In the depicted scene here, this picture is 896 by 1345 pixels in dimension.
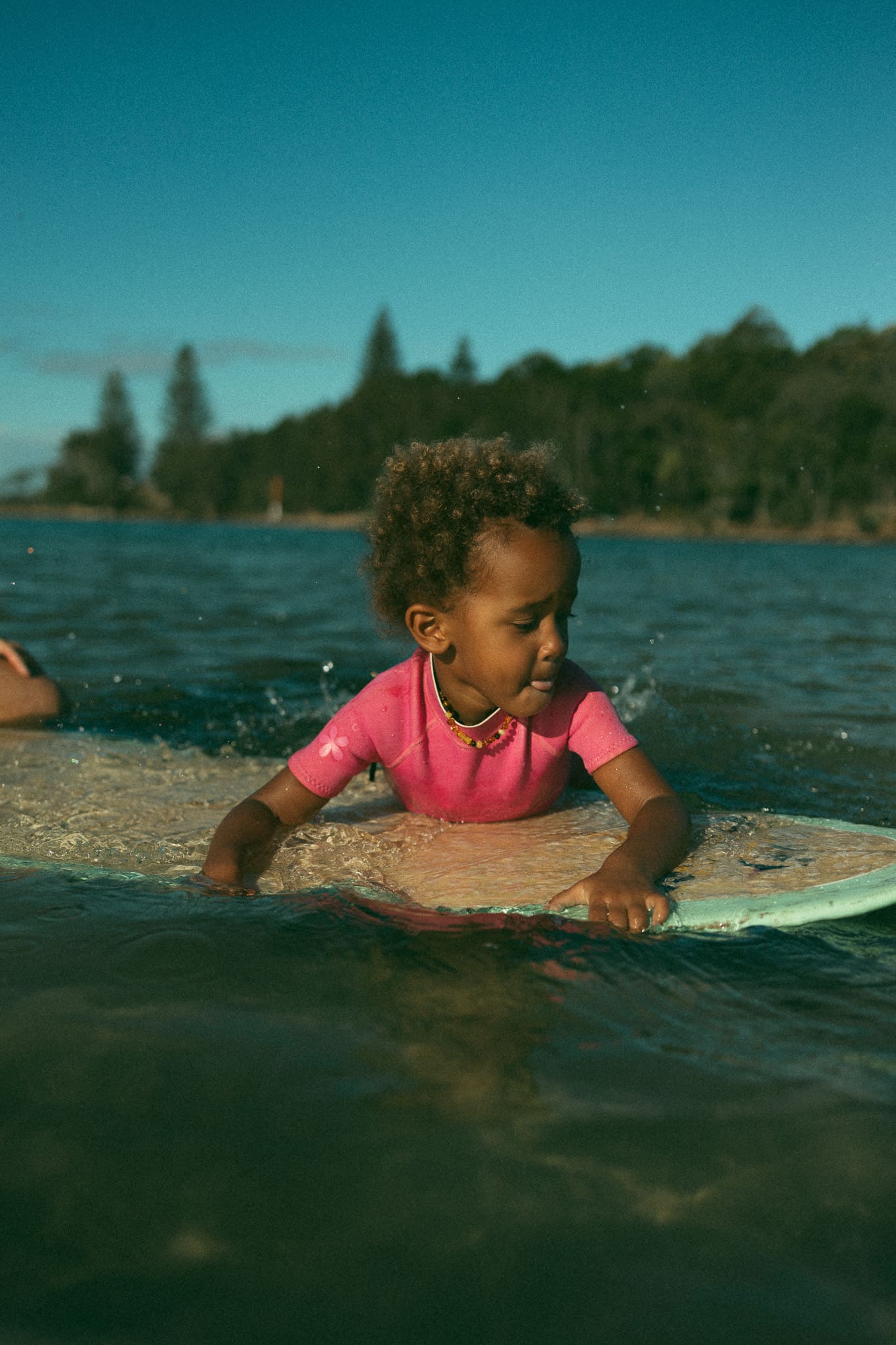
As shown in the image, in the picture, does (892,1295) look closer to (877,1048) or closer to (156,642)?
(877,1048)

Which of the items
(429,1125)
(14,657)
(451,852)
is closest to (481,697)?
(451,852)

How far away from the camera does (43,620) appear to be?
1012cm

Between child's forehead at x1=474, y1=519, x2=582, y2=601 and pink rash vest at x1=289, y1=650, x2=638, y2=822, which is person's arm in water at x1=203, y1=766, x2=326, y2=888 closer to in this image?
pink rash vest at x1=289, y1=650, x2=638, y2=822

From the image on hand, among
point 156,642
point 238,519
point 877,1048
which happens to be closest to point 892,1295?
point 877,1048

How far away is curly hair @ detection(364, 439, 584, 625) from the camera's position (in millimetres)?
3023

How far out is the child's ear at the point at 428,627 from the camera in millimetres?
3193

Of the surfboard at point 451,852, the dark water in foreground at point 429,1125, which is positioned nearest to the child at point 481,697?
the surfboard at point 451,852

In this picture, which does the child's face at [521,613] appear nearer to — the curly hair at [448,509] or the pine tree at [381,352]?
the curly hair at [448,509]

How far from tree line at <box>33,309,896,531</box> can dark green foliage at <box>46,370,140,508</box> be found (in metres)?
0.16

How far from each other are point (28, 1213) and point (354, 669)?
629 cm

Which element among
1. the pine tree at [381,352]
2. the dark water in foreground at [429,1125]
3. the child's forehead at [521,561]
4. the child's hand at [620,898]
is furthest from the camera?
the pine tree at [381,352]

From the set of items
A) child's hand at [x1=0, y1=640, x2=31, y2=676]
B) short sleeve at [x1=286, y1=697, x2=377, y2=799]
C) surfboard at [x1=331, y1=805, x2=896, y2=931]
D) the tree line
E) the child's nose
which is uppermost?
the tree line

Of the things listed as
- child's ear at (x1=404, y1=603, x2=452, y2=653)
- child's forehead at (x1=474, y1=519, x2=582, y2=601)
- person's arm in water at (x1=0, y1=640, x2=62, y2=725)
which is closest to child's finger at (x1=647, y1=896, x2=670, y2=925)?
child's forehead at (x1=474, y1=519, x2=582, y2=601)

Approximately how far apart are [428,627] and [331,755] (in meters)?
0.50
